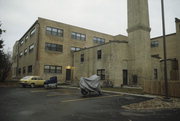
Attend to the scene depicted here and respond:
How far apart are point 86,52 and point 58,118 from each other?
21031mm

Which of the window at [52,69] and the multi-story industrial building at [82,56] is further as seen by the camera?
the window at [52,69]

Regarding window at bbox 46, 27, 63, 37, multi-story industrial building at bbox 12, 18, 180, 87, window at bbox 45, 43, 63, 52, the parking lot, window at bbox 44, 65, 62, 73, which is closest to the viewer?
the parking lot

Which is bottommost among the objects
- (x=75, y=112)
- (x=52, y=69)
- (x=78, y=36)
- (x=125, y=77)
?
(x=75, y=112)

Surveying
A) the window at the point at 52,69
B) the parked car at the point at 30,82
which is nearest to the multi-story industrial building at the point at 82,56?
the window at the point at 52,69

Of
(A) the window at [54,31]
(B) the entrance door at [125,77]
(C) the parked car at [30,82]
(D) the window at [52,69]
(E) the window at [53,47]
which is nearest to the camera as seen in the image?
(C) the parked car at [30,82]

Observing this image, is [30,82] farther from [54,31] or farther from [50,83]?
[54,31]

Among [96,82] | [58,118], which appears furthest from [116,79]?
[58,118]

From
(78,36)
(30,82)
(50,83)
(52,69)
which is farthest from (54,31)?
(50,83)

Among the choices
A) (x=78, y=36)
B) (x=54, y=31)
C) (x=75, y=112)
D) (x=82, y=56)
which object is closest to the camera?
(x=75, y=112)

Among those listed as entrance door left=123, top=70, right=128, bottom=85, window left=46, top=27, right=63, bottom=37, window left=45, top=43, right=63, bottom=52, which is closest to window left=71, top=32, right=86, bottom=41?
window left=46, top=27, right=63, bottom=37

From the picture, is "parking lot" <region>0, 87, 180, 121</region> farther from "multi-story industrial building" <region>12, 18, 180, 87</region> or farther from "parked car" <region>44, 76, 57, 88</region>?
"multi-story industrial building" <region>12, 18, 180, 87</region>

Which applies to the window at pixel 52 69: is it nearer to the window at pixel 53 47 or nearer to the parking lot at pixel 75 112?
the window at pixel 53 47

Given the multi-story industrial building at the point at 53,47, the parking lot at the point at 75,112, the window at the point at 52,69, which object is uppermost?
the multi-story industrial building at the point at 53,47

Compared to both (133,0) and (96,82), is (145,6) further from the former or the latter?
(96,82)
